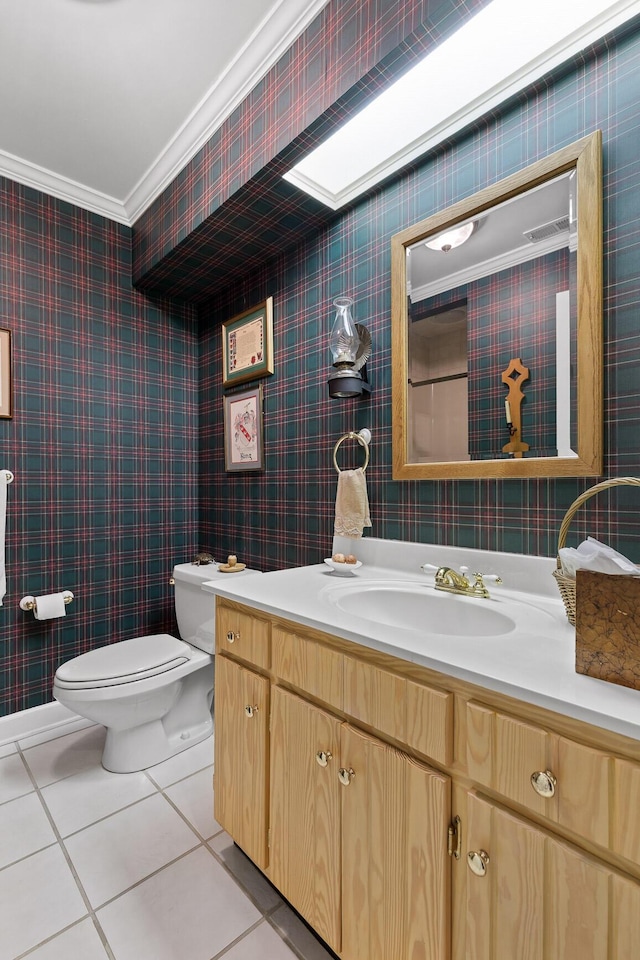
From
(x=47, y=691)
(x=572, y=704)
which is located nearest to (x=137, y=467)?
(x=47, y=691)

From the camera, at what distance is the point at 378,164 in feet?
5.01

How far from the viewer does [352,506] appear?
5.04 feet

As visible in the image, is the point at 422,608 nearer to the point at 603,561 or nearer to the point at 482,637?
the point at 482,637

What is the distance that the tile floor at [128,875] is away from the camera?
108 centimetres


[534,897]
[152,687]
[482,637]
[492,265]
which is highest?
[492,265]

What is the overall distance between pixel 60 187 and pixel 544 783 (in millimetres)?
2698

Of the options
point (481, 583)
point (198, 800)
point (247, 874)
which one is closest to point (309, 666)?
point (481, 583)

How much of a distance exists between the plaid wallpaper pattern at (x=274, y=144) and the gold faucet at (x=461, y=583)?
1.30 m

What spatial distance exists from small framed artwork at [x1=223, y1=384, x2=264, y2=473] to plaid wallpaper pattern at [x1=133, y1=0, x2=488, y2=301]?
613mm

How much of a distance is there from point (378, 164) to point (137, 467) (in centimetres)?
173

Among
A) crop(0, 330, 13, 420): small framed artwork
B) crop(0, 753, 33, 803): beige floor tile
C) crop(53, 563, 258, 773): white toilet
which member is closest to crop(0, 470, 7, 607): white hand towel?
crop(0, 330, 13, 420): small framed artwork

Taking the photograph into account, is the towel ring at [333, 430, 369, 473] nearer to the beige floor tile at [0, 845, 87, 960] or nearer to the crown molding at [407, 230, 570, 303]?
the crown molding at [407, 230, 570, 303]

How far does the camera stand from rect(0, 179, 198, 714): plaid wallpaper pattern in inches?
77.0

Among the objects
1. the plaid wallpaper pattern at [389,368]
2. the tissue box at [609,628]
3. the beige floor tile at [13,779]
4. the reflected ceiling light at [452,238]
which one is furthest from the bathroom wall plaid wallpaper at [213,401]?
the tissue box at [609,628]
